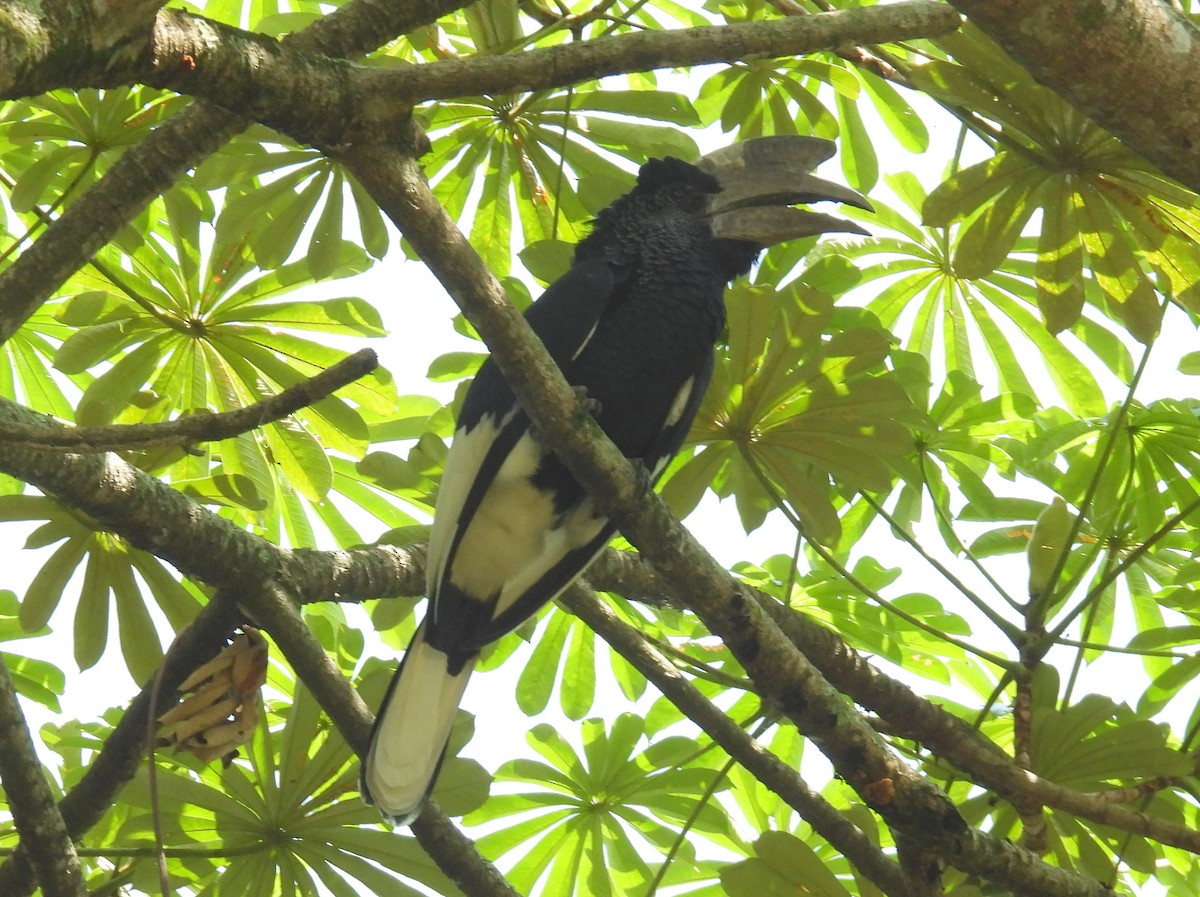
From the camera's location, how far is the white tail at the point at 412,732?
9.70 feet

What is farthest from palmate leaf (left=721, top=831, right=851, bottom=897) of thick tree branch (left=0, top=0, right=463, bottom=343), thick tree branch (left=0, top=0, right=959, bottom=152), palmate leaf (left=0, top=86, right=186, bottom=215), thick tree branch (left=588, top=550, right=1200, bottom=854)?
palmate leaf (left=0, top=86, right=186, bottom=215)

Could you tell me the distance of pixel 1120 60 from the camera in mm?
2232

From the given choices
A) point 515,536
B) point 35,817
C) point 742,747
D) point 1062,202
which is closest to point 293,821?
point 35,817

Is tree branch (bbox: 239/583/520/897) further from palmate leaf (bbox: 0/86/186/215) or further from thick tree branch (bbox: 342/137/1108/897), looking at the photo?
palmate leaf (bbox: 0/86/186/215)

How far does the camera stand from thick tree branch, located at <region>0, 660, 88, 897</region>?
2.71 meters

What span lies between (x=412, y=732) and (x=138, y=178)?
1.53m

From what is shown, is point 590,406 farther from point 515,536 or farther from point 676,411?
point 515,536

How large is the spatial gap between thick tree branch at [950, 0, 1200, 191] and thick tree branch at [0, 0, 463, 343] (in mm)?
1337

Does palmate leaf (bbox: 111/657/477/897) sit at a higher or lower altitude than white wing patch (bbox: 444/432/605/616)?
lower

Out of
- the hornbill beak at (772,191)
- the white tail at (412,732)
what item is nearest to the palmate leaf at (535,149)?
the hornbill beak at (772,191)

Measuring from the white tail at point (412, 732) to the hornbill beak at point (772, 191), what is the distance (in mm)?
1634

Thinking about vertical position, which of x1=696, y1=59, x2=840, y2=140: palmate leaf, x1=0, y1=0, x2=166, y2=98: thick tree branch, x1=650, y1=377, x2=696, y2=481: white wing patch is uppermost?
x1=696, y1=59, x2=840, y2=140: palmate leaf

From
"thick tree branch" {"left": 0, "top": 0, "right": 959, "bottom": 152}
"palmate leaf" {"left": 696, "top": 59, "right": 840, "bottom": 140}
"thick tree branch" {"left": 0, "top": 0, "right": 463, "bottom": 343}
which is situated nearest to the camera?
"thick tree branch" {"left": 0, "top": 0, "right": 959, "bottom": 152}

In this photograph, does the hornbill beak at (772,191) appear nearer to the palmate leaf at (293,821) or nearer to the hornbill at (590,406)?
the hornbill at (590,406)
